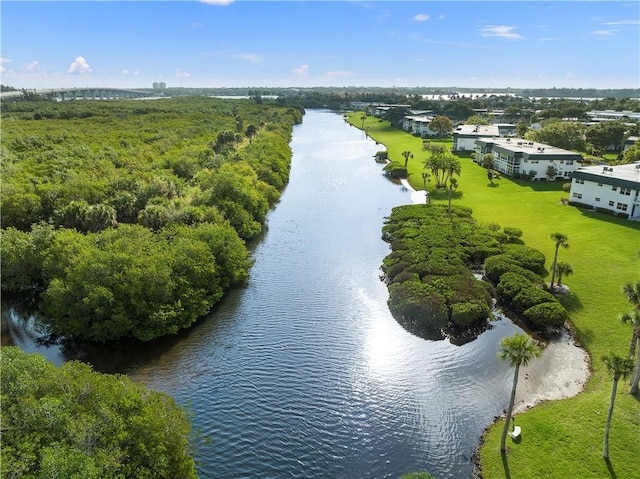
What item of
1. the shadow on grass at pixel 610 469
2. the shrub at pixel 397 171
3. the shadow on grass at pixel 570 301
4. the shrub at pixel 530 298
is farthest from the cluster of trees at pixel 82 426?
the shrub at pixel 397 171

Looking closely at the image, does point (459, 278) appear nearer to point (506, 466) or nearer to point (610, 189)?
point (506, 466)

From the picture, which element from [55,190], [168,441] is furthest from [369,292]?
[55,190]

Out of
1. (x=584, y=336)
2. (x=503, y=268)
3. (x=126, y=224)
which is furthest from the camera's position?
(x=126, y=224)

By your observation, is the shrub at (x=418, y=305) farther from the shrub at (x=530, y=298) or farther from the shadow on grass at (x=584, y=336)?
the shadow on grass at (x=584, y=336)

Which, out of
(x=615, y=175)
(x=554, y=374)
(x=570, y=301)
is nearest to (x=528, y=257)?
(x=570, y=301)

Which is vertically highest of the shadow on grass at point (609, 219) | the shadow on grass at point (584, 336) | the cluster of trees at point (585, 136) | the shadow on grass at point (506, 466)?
the cluster of trees at point (585, 136)
